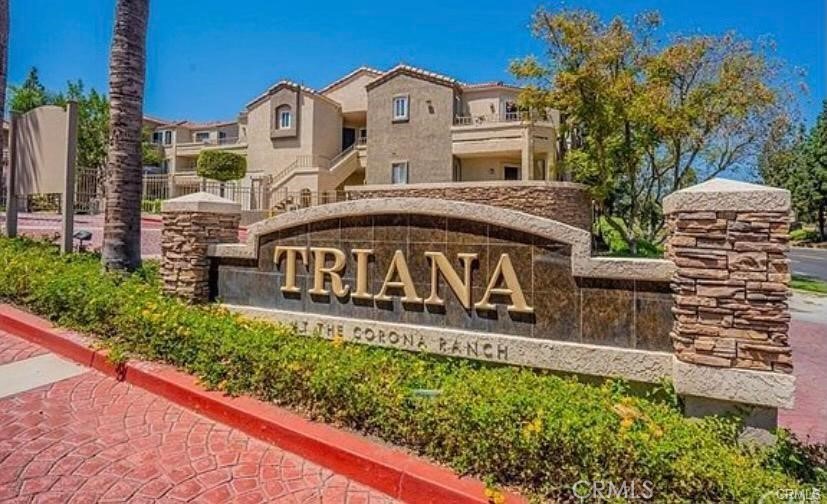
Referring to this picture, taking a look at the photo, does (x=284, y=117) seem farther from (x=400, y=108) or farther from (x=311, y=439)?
(x=311, y=439)

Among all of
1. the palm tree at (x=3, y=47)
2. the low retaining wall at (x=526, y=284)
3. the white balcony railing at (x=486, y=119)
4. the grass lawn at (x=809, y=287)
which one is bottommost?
the grass lawn at (x=809, y=287)

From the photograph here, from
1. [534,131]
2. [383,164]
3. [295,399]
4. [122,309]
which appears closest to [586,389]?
[295,399]

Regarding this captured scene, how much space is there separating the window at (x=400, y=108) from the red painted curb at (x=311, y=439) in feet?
74.2

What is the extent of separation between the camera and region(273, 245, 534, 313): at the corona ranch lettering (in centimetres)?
475

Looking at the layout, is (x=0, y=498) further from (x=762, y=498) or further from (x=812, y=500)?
(x=812, y=500)

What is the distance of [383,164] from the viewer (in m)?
26.9

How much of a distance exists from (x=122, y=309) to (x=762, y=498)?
613 cm

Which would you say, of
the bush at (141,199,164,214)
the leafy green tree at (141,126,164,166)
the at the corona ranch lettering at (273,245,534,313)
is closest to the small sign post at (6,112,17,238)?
the at the corona ranch lettering at (273,245,534,313)

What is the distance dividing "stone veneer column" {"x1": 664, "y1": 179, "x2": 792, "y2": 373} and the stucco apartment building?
17.9 metres

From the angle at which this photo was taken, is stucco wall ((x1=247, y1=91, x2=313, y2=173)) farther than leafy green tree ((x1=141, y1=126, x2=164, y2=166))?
No

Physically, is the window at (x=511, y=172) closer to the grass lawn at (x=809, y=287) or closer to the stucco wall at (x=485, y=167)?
the stucco wall at (x=485, y=167)

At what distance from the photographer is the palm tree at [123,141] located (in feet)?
23.8

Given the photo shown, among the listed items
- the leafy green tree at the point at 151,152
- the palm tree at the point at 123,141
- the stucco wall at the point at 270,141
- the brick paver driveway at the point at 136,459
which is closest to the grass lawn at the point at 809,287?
the brick paver driveway at the point at 136,459

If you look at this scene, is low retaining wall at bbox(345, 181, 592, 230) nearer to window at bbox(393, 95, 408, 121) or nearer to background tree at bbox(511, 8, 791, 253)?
background tree at bbox(511, 8, 791, 253)
